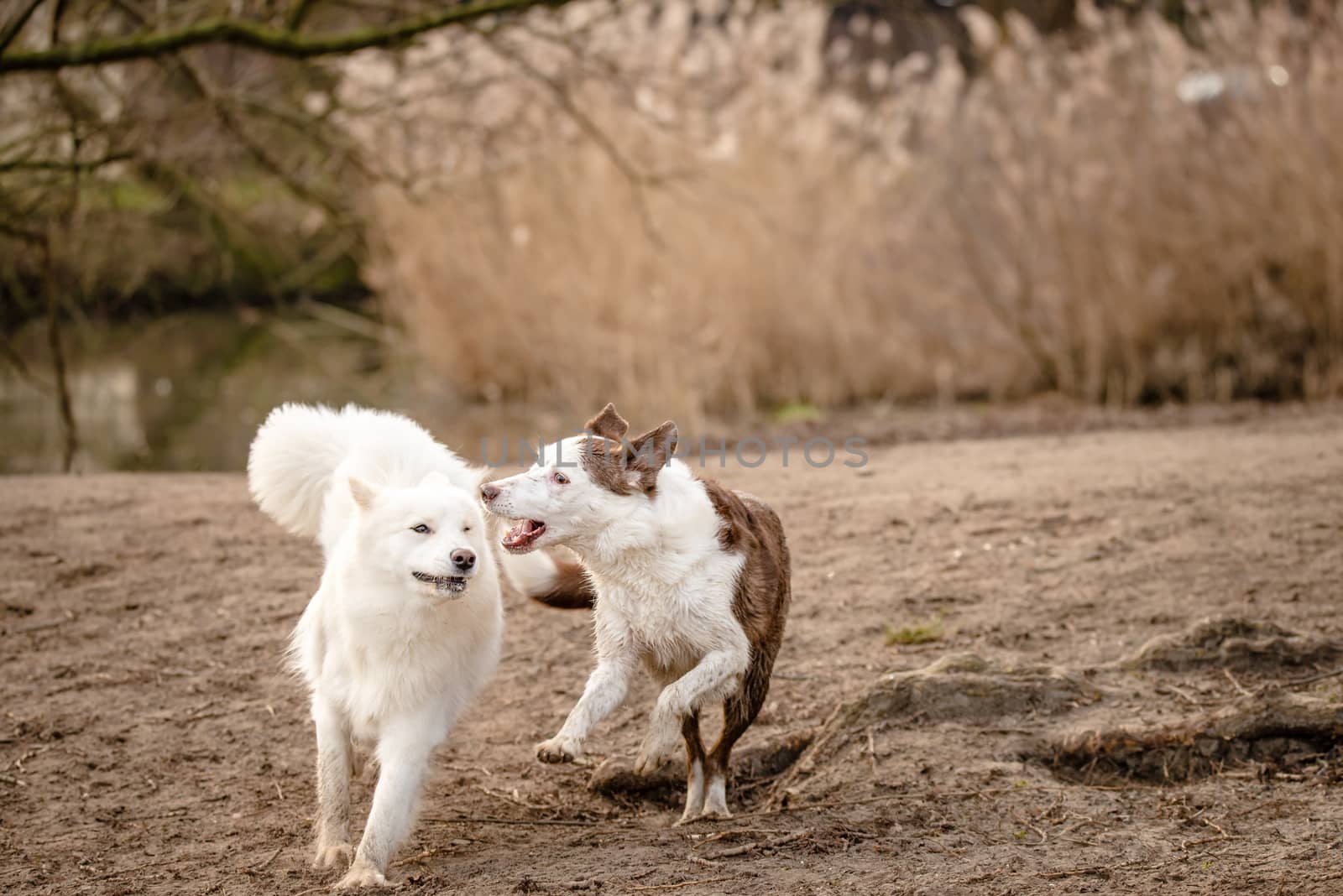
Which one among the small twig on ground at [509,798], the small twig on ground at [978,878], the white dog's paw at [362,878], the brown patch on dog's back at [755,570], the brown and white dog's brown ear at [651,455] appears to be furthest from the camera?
the small twig on ground at [509,798]

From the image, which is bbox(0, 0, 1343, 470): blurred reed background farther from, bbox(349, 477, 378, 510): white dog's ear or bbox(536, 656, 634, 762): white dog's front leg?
bbox(536, 656, 634, 762): white dog's front leg

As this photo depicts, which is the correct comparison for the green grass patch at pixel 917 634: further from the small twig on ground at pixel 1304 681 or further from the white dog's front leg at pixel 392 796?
the white dog's front leg at pixel 392 796

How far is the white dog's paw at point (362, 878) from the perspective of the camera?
14.1 ft

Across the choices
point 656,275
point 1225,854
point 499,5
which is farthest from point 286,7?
point 1225,854

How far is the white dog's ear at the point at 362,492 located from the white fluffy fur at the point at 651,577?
41 centimetres

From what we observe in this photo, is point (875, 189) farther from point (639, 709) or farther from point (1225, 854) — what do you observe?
point (1225, 854)

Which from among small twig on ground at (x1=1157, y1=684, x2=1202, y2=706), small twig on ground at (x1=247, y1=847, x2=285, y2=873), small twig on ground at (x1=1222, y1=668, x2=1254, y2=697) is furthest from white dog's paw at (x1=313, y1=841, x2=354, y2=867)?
small twig on ground at (x1=1222, y1=668, x2=1254, y2=697)

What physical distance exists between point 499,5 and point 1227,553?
16.7 feet

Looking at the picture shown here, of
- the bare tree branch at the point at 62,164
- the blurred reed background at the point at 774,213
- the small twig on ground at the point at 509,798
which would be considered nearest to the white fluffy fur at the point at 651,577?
the small twig on ground at the point at 509,798

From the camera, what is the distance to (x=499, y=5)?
27.3ft

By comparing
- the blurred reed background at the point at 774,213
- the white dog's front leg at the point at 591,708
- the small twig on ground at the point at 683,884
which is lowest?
the small twig on ground at the point at 683,884

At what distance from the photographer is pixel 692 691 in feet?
14.9

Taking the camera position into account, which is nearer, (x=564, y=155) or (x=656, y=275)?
(x=656, y=275)

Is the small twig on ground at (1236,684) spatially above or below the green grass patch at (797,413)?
below
